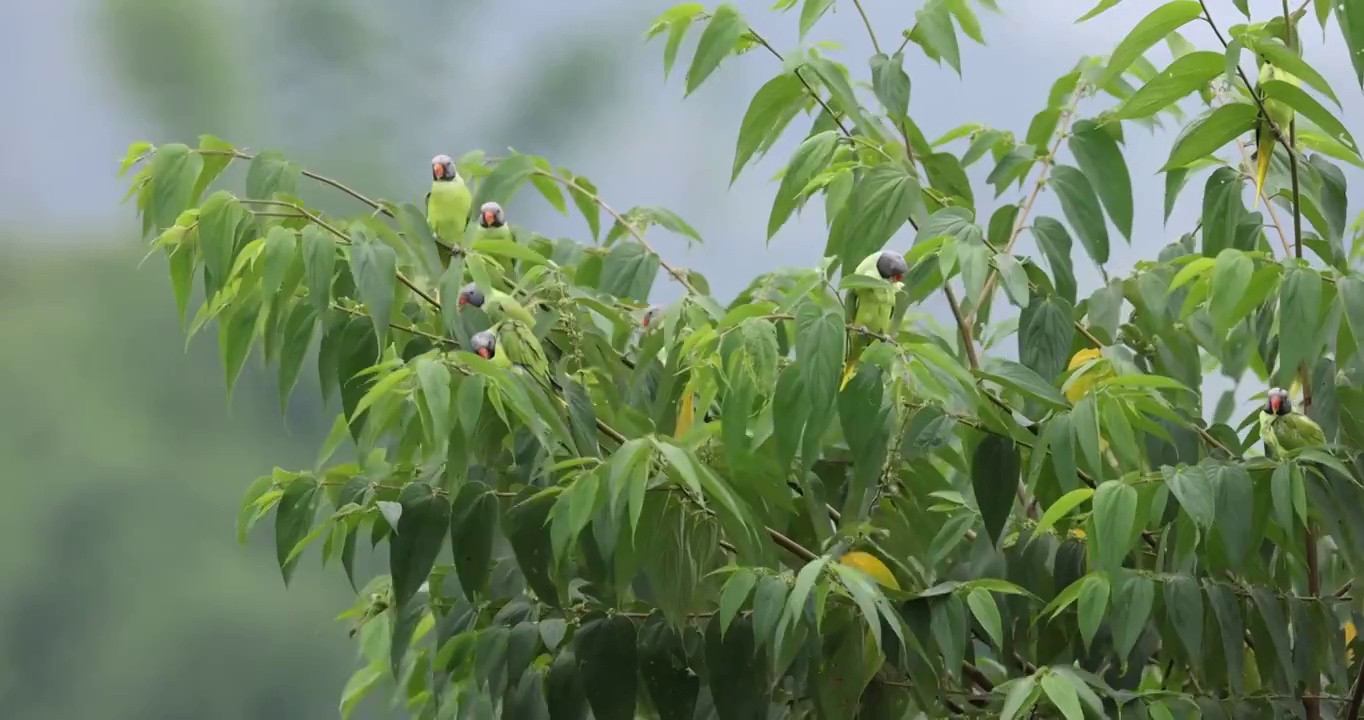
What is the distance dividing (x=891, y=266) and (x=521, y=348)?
0.77 feet

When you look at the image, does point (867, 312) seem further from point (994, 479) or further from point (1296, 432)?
point (1296, 432)

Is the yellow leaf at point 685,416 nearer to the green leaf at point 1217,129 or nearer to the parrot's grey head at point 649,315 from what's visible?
the parrot's grey head at point 649,315

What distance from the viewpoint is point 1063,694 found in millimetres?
655

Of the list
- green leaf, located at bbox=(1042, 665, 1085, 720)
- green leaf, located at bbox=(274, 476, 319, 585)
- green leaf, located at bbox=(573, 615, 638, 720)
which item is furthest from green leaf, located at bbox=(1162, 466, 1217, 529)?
green leaf, located at bbox=(274, 476, 319, 585)

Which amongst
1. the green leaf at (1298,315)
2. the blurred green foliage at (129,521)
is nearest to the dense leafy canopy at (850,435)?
the green leaf at (1298,315)

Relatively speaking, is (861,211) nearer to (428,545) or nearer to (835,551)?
(835,551)

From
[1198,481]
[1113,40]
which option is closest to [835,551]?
[1198,481]

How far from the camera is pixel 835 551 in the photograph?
29.5 inches

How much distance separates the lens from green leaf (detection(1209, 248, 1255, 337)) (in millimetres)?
721

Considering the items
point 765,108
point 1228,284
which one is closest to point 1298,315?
point 1228,284

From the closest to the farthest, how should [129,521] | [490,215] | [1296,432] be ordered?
[1296,432]
[490,215]
[129,521]

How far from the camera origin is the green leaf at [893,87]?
0.92m

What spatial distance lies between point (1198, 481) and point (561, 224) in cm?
134

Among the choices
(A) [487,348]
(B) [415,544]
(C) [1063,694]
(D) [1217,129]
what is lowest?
(C) [1063,694]
